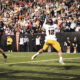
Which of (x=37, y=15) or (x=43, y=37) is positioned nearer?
(x=43, y=37)

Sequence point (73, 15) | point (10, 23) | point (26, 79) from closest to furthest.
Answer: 1. point (26, 79)
2. point (73, 15)
3. point (10, 23)

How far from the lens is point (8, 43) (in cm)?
3095

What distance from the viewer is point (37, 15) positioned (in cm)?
3130

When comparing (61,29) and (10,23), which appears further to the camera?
(10,23)

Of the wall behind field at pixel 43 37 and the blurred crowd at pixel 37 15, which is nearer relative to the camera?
the blurred crowd at pixel 37 15

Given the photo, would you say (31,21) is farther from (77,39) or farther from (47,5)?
(77,39)

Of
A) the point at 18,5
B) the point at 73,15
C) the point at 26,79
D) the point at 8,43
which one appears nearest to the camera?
the point at 26,79

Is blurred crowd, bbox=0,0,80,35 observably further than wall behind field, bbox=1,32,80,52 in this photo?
No

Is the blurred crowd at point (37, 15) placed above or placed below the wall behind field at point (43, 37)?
above

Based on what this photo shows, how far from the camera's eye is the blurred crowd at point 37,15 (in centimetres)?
2847

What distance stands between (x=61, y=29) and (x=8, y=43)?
4673 millimetres

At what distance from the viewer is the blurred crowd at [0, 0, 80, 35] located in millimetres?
28469

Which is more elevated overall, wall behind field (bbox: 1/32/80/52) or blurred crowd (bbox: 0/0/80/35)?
A: blurred crowd (bbox: 0/0/80/35)

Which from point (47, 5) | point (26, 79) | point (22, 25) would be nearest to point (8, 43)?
point (22, 25)
